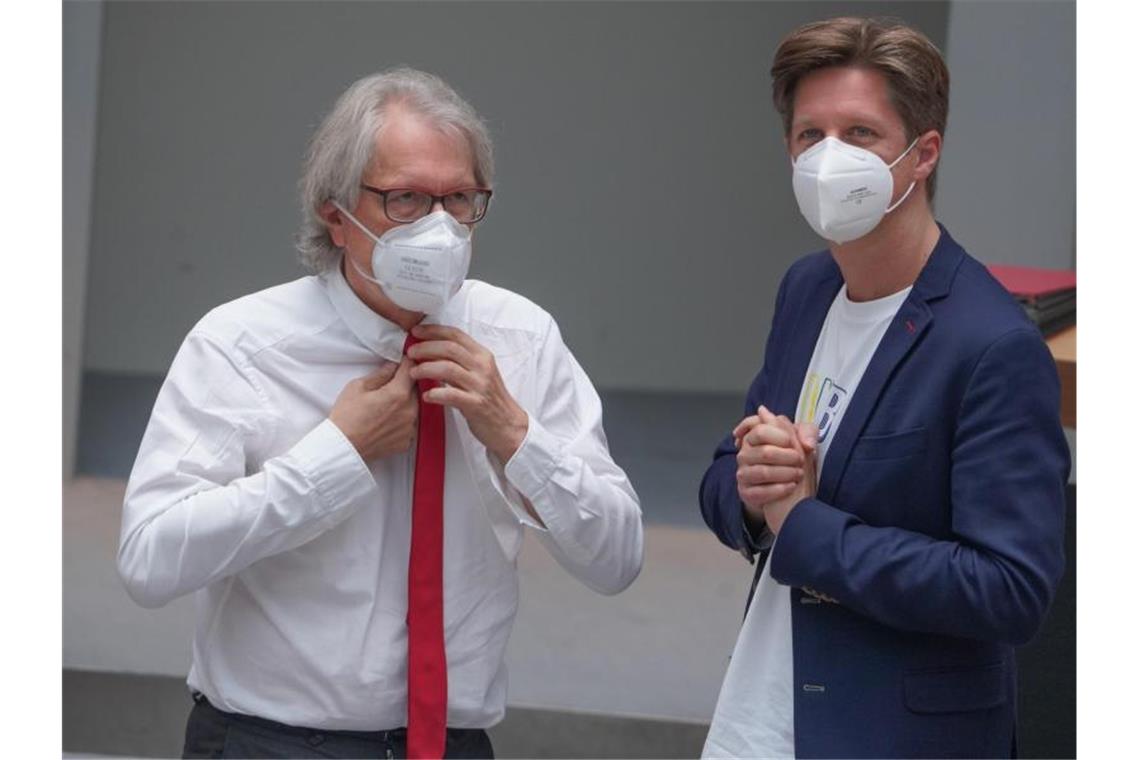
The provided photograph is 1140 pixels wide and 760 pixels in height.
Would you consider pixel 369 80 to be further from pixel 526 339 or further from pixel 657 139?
pixel 657 139

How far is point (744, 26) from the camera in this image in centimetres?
913

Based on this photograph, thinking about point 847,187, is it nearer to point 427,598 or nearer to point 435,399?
point 435,399

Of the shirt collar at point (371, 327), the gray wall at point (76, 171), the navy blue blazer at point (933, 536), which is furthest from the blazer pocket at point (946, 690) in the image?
the gray wall at point (76, 171)

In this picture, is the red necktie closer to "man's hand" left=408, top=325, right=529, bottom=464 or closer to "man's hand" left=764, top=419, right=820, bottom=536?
"man's hand" left=408, top=325, right=529, bottom=464

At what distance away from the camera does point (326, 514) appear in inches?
83.2

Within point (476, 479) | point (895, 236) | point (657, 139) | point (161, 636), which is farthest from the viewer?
point (657, 139)

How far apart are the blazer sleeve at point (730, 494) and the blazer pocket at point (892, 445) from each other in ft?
0.81

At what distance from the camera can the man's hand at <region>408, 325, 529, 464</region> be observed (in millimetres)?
2148

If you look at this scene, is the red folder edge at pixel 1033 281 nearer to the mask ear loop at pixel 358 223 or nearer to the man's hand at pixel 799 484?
the man's hand at pixel 799 484

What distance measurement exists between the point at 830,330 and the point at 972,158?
311 cm

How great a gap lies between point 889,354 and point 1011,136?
328 centimetres

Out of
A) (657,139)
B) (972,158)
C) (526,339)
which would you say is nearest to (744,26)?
(657,139)

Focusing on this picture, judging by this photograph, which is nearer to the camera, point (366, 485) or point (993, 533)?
point (993, 533)

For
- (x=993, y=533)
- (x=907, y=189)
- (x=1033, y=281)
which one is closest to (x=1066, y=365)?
(x=1033, y=281)
